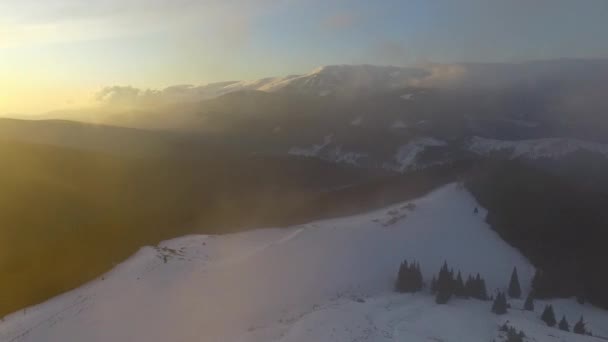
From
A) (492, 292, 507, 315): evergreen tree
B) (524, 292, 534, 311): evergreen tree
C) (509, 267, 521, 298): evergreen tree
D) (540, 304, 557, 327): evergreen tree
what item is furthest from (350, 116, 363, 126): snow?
(492, 292, 507, 315): evergreen tree

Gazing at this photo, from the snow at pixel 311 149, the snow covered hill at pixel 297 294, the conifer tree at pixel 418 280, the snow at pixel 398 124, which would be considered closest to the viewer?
the snow covered hill at pixel 297 294

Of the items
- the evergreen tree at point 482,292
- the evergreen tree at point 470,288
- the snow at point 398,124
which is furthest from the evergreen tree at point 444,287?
the snow at point 398,124

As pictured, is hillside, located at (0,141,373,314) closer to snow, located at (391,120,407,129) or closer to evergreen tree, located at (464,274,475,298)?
evergreen tree, located at (464,274,475,298)

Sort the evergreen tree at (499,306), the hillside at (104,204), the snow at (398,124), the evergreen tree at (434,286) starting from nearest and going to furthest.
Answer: the evergreen tree at (499,306), the evergreen tree at (434,286), the hillside at (104,204), the snow at (398,124)

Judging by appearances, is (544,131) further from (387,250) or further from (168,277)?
(168,277)

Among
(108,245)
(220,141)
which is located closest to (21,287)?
(108,245)

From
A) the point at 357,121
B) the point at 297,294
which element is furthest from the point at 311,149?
the point at 297,294

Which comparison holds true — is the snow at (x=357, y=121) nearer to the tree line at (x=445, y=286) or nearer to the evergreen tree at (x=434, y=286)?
the tree line at (x=445, y=286)
